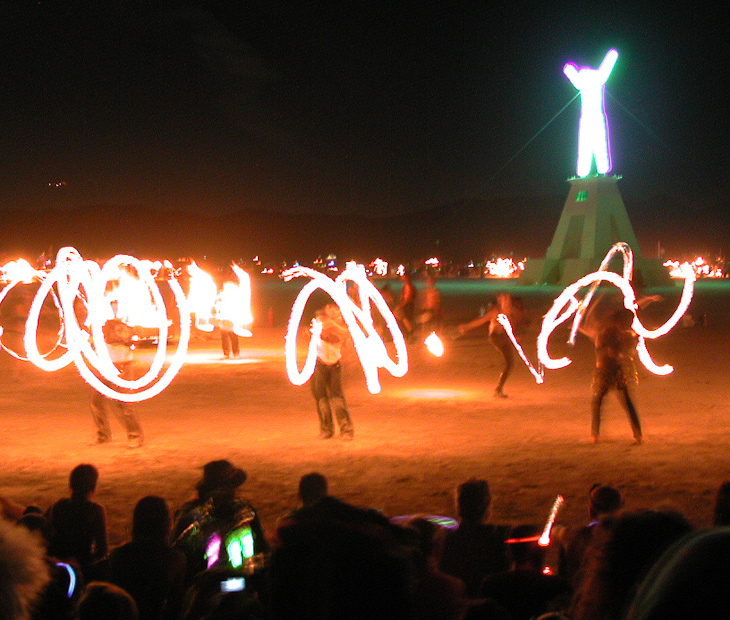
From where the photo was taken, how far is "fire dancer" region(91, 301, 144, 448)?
8.95m

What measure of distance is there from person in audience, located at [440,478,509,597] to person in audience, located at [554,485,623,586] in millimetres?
335

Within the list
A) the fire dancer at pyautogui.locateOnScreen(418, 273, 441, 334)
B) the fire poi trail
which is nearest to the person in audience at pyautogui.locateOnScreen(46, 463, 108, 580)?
the fire poi trail

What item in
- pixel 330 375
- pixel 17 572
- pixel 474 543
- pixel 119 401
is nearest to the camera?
pixel 17 572

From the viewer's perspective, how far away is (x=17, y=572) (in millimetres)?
1925

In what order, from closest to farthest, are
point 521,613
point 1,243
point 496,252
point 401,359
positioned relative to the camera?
1. point 521,613
2. point 401,359
3. point 1,243
4. point 496,252

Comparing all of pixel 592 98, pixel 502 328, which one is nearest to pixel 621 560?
pixel 502 328

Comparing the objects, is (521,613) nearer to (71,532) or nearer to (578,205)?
(71,532)

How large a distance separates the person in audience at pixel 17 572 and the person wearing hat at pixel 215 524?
2.03m

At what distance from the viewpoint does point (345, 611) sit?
2.21 meters

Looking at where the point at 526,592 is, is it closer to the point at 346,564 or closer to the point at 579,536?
the point at 579,536

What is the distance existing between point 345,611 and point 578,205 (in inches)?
2460

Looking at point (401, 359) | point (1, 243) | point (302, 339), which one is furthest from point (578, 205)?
point (1, 243)

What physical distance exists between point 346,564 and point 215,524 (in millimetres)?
2138

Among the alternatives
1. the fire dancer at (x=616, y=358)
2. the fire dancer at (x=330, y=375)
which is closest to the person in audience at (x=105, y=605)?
the fire dancer at (x=330, y=375)
